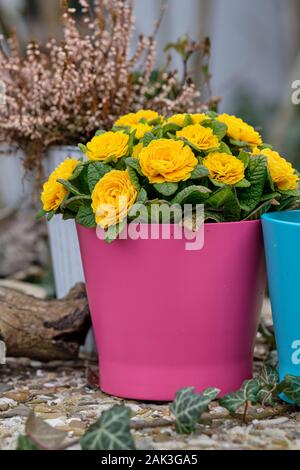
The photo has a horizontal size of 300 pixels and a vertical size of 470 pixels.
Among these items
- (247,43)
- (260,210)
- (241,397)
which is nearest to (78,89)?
(260,210)

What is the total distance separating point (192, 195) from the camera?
1.39 m

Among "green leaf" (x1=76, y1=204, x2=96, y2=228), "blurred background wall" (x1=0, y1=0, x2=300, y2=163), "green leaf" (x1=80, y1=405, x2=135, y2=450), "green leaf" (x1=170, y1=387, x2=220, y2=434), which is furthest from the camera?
"blurred background wall" (x1=0, y1=0, x2=300, y2=163)

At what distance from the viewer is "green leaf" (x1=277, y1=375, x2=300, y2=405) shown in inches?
52.6

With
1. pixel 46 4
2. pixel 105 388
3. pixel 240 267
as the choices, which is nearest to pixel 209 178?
pixel 240 267

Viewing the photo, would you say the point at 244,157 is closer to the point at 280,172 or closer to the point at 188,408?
the point at 280,172

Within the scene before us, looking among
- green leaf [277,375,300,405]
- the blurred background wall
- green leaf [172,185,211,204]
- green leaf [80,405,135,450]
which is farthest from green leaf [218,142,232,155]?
the blurred background wall

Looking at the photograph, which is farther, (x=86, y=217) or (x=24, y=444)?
(x=86, y=217)

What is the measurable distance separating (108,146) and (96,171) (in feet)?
0.18

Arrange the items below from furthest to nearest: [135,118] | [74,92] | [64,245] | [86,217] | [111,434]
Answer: [64,245]
[74,92]
[135,118]
[86,217]
[111,434]

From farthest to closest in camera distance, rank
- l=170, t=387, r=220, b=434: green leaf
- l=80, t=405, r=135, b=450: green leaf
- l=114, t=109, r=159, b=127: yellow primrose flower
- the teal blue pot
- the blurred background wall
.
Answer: the blurred background wall < l=114, t=109, r=159, b=127: yellow primrose flower < the teal blue pot < l=170, t=387, r=220, b=434: green leaf < l=80, t=405, r=135, b=450: green leaf

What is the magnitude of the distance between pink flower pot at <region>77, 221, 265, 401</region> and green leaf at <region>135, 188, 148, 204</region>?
0.24 ft

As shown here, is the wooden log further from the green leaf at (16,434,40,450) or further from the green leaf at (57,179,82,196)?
the green leaf at (16,434,40,450)

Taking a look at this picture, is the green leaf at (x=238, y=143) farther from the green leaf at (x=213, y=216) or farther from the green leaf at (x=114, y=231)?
the green leaf at (x=114, y=231)

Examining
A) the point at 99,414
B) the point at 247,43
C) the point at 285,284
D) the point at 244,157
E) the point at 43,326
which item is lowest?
the point at 99,414
